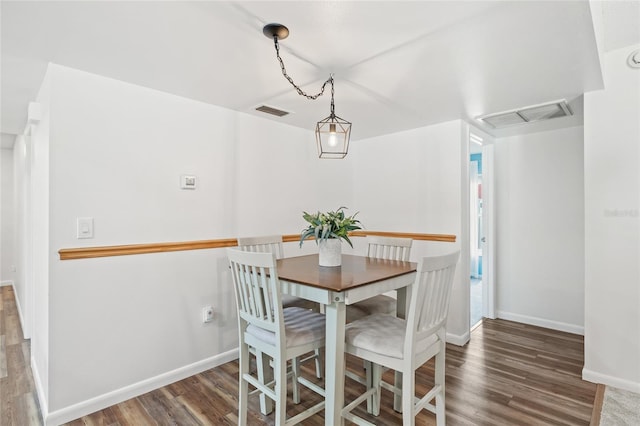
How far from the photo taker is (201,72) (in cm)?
207

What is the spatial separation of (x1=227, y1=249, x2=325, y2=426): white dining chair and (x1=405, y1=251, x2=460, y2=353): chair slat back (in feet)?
1.89

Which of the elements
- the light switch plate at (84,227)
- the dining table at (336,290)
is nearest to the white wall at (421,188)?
the dining table at (336,290)

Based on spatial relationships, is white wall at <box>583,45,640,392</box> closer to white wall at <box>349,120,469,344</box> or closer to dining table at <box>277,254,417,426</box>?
white wall at <box>349,120,469,344</box>

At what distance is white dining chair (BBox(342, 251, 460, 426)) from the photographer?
4.96ft

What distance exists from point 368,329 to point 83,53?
7.52 ft

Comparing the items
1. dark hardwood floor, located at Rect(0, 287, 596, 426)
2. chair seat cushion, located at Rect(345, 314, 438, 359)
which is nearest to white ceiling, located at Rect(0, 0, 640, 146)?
chair seat cushion, located at Rect(345, 314, 438, 359)

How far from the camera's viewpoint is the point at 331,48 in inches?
68.6

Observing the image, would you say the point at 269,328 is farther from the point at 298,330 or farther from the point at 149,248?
the point at 149,248

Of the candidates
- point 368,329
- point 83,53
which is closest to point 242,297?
point 368,329

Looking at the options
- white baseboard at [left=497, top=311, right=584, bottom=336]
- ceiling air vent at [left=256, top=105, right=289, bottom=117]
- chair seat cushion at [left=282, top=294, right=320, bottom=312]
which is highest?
ceiling air vent at [left=256, top=105, right=289, bottom=117]

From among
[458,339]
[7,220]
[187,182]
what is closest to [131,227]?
[187,182]

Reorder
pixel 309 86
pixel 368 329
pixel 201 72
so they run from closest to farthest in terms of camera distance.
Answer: pixel 368 329
pixel 201 72
pixel 309 86

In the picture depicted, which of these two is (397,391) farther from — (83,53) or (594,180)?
(83,53)

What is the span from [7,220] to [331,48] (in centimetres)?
618
